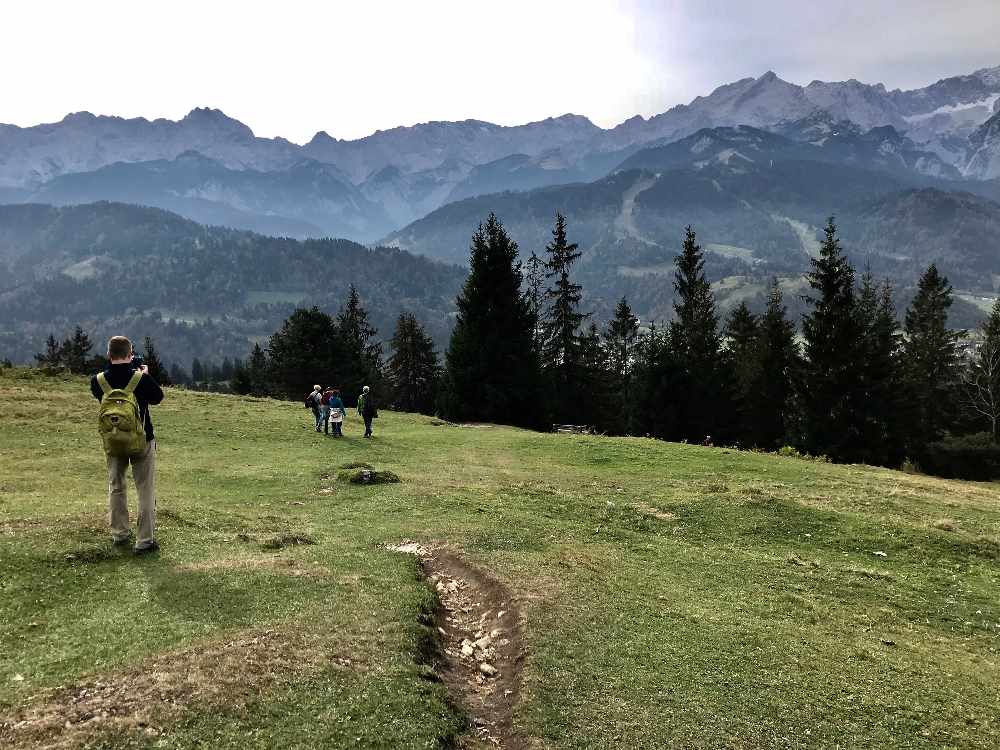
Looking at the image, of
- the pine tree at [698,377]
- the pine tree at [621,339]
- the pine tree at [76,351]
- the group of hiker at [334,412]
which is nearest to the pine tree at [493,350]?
the pine tree at [698,377]

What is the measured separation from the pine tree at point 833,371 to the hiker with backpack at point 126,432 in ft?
164

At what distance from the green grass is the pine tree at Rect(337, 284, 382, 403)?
53996 mm

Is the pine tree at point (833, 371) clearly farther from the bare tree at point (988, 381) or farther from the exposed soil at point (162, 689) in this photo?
the exposed soil at point (162, 689)

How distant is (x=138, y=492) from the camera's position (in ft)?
41.9

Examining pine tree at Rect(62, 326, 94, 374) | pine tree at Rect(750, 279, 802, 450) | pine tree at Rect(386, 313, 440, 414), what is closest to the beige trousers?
pine tree at Rect(750, 279, 802, 450)

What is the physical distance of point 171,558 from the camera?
1297 cm

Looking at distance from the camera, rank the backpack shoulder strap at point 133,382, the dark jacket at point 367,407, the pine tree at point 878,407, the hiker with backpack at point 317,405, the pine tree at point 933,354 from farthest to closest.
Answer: the pine tree at point 933,354 → the pine tree at point 878,407 → the hiker with backpack at point 317,405 → the dark jacket at point 367,407 → the backpack shoulder strap at point 133,382

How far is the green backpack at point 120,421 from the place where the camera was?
12219 millimetres

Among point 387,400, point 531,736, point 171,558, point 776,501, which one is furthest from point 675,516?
point 387,400

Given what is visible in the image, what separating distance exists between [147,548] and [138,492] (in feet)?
4.66

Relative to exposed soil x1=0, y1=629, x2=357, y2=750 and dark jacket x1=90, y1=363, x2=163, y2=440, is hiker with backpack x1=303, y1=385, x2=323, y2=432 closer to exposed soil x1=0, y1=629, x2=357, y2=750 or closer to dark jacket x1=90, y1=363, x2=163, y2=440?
dark jacket x1=90, y1=363, x2=163, y2=440

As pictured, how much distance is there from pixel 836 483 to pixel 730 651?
1843cm

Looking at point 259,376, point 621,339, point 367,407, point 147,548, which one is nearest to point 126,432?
point 147,548

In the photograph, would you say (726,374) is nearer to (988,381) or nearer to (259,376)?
(988,381)
